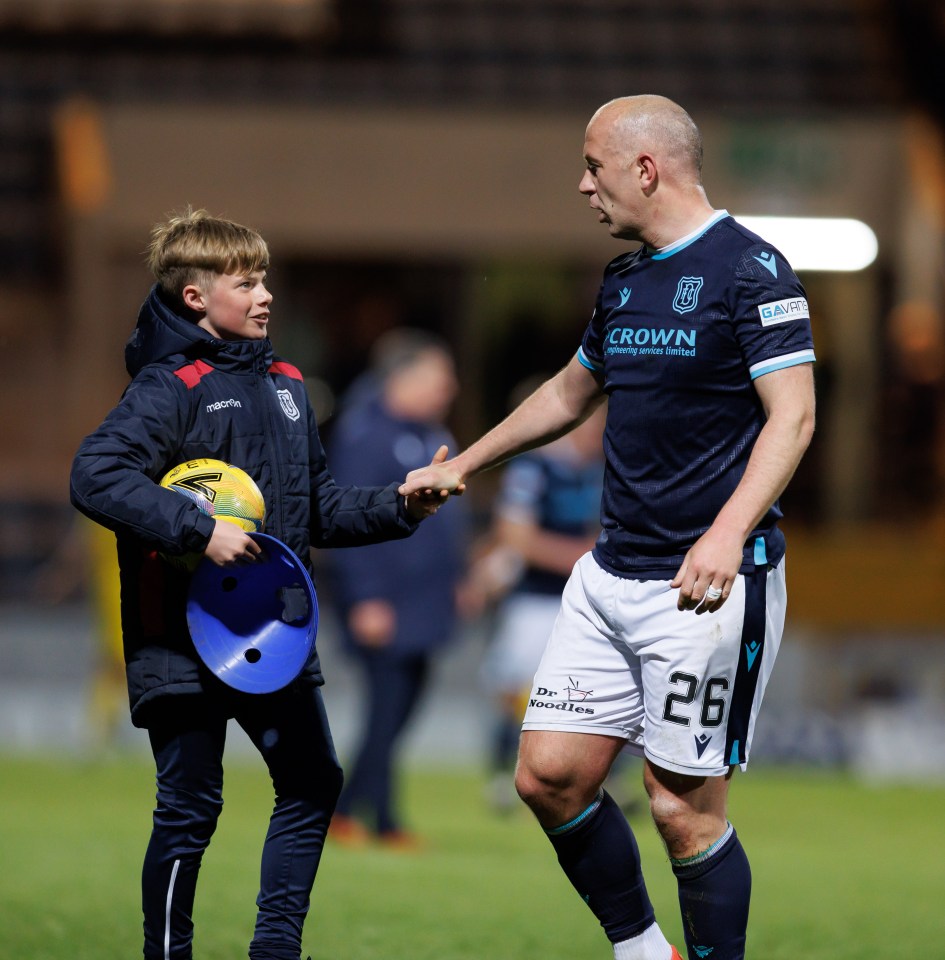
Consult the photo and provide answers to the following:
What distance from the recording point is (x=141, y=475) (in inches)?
164

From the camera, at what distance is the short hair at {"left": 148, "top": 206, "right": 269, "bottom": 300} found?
14.5ft

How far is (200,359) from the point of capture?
14.5 ft

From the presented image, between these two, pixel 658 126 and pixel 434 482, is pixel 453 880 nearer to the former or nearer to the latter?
pixel 434 482

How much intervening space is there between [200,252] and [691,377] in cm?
128

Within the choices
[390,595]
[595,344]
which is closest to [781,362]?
[595,344]

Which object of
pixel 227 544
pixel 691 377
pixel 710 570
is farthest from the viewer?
pixel 691 377

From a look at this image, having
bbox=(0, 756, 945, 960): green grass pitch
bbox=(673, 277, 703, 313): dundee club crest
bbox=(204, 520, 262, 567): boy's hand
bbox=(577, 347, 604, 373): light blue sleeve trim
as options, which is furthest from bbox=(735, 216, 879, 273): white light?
bbox=(204, 520, 262, 567): boy's hand

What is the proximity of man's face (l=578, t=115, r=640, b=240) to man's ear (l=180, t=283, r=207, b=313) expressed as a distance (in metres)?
1.02

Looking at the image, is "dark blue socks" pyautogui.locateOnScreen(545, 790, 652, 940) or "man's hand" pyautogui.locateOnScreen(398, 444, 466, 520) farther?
"man's hand" pyautogui.locateOnScreen(398, 444, 466, 520)

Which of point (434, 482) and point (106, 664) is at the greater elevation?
point (434, 482)

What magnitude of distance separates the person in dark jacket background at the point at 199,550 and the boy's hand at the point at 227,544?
12 millimetres

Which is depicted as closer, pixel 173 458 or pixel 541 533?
pixel 173 458

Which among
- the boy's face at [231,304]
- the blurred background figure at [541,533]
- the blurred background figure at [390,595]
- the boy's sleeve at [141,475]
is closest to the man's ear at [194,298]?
the boy's face at [231,304]

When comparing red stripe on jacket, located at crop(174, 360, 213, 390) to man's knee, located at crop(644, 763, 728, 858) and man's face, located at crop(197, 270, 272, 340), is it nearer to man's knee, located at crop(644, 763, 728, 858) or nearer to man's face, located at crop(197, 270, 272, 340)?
man's face, located at crop(197, 270, 272, 340)
